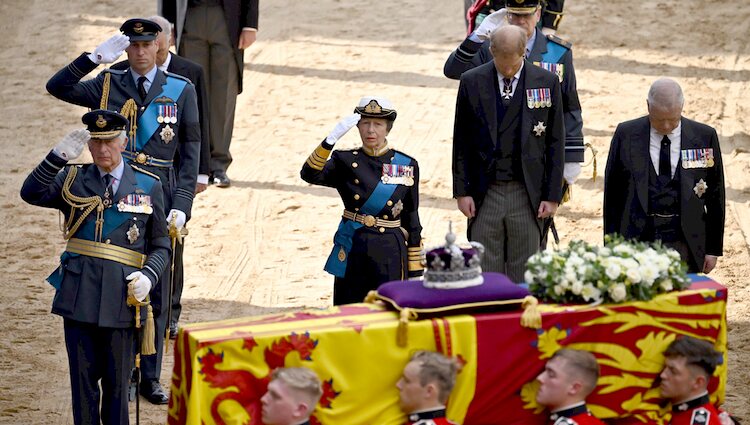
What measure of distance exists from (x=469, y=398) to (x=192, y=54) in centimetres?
668

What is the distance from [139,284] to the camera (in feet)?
25.8

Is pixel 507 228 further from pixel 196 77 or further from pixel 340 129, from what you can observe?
pixel 196 77

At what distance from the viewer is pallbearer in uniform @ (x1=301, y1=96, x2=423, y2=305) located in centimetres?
880

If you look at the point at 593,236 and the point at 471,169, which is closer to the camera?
the point at 471,169

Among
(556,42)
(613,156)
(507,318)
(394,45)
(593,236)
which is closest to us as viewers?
(507,318)

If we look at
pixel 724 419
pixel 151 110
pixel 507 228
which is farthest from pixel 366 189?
pixel 724 419

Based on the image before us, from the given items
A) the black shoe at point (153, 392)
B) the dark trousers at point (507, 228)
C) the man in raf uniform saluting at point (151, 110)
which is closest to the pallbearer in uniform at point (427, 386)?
the dark trousers at point (507, 228)

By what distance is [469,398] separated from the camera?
6.95 metres

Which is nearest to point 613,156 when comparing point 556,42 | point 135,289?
point 556,42

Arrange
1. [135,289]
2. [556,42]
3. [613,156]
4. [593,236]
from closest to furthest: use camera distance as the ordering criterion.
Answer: [135,289] < [613,156] < [556,42] < [593,236]

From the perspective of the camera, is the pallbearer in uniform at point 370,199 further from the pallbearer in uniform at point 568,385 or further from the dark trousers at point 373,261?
the pallbearer in uniform at point 568,385

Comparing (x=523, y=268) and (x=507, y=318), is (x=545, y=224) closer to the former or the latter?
(x=523, y=268)

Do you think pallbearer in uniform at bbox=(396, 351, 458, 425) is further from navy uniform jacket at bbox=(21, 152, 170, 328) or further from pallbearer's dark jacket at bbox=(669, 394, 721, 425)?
navy uniform jacket at bbox=(21, 152, 170, 328)

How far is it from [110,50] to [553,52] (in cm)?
299
